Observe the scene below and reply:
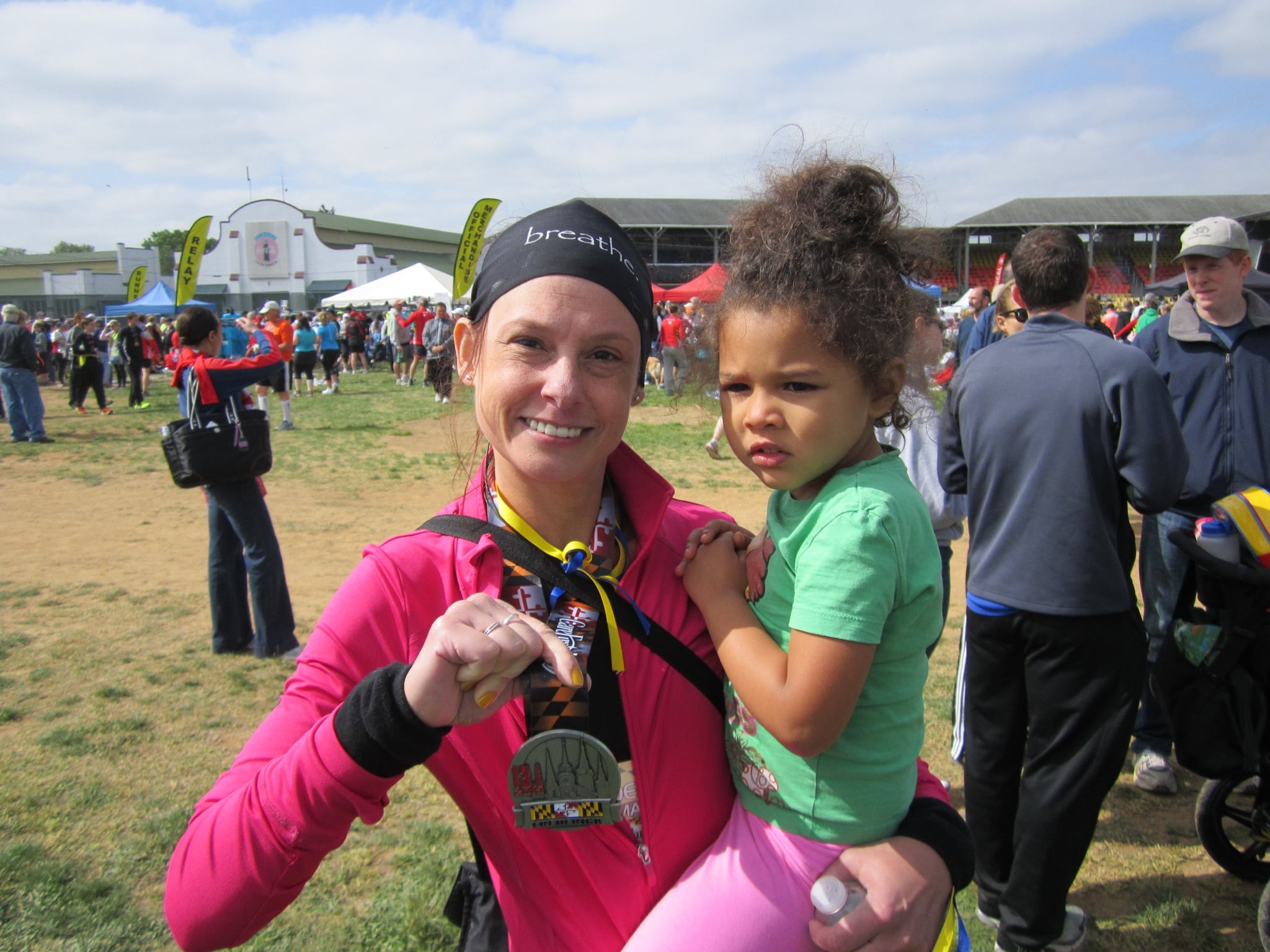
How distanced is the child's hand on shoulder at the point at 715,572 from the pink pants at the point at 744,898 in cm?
41

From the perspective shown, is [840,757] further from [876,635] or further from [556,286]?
[556,286]

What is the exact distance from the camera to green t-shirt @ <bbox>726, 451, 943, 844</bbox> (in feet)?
4.49

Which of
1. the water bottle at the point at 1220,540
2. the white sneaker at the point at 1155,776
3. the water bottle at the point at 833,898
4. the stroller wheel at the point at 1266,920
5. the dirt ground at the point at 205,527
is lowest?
the white sneaker at the point at 1155,776

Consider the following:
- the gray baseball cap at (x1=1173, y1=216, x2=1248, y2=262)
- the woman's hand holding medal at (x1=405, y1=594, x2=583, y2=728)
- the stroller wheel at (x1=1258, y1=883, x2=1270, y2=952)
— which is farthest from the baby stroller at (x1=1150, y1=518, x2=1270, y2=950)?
the woman's hand holding medal at (x1=405, y1=594, x2=583, y2=728)

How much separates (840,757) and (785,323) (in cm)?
77

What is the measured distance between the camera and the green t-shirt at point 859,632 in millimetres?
1368

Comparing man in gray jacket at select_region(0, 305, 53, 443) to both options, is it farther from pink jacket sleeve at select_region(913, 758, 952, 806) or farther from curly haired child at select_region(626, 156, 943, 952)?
pink jacket sleeve at select_region(913, 758, 952, 806)

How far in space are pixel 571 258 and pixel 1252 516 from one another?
3.01 metres

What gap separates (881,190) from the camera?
1656 mm

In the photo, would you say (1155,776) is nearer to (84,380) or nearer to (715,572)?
(715,572)

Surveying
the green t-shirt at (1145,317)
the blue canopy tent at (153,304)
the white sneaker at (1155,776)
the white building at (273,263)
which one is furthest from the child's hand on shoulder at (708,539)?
the white building at (273,263)

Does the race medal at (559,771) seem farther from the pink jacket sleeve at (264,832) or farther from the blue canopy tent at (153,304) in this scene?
the blue canopy tent at (153,304)

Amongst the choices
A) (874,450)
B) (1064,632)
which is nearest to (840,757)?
(874,450)

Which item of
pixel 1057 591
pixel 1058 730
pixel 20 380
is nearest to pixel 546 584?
pixel 1057 591
